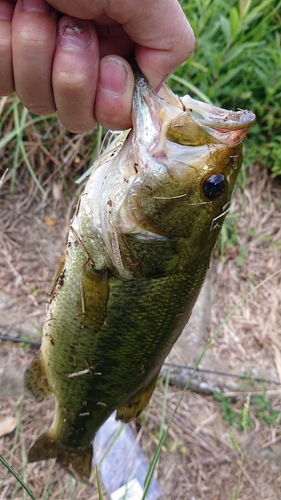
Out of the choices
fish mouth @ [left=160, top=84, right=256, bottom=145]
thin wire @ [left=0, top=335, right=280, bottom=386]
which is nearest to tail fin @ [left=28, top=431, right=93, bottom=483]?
thin wire @ [left=0, top=335, right=280, bottom=386]

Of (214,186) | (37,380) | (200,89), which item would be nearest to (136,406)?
(37,380)

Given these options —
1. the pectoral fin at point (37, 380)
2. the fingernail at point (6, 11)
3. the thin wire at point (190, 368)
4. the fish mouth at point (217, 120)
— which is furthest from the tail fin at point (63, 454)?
the fingernail at point (6, 11)

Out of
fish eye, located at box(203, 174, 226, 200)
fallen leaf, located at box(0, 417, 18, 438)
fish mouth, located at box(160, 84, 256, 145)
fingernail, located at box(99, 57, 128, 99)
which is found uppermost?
fingernail, located at box(99, 57, 128, 99)

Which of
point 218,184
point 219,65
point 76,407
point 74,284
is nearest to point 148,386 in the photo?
point 76,407

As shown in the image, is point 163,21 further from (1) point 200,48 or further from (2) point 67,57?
(1) point 200,48

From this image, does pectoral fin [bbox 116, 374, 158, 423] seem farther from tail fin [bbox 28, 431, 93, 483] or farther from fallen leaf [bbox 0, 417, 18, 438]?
fallen leaf [bbox 0, 417, 18, 438]

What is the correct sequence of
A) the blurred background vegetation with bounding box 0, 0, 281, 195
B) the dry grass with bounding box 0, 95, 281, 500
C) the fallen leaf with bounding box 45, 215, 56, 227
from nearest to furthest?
the dry grass with bounding box 0, 95, 281, 500 < the blurred background vegetation with bounding box 0, 0, 281, 195 < the fallen leaf with bounding box 45, 215, 56, 227

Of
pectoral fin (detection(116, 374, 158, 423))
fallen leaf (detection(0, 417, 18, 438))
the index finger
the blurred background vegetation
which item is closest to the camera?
the index finger
